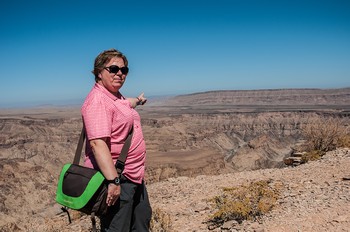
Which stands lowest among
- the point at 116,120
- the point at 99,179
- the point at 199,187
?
the point at 199,187

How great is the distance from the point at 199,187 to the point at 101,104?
6684 millimetres

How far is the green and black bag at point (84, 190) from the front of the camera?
221 centimetres

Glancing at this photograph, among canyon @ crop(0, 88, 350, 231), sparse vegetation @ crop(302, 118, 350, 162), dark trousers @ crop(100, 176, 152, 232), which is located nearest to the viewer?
dark trousers @ crop(100, 176, 152, 232)

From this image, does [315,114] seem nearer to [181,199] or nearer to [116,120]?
[181,199]

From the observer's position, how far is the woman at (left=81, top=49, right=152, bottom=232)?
2217 millimetres

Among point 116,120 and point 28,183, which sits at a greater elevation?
point 116,120

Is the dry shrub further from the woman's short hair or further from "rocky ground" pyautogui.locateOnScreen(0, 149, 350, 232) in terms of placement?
the woman's short hair

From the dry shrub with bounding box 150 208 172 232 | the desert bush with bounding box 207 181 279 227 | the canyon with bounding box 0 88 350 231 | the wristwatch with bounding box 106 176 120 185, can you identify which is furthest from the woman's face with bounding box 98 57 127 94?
the canyon with bounding box 0 88 350 231

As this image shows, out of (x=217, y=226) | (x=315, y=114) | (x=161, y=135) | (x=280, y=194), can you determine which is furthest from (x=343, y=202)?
(x=315, y=114)

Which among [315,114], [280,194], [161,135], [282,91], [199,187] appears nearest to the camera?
[280,194]

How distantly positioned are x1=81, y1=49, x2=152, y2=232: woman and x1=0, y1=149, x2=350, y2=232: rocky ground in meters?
2.58

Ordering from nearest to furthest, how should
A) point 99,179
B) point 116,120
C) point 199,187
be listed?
point 99,179, point 116,120, point 199,187

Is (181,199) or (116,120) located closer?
(116,120)

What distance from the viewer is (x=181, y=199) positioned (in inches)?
298
